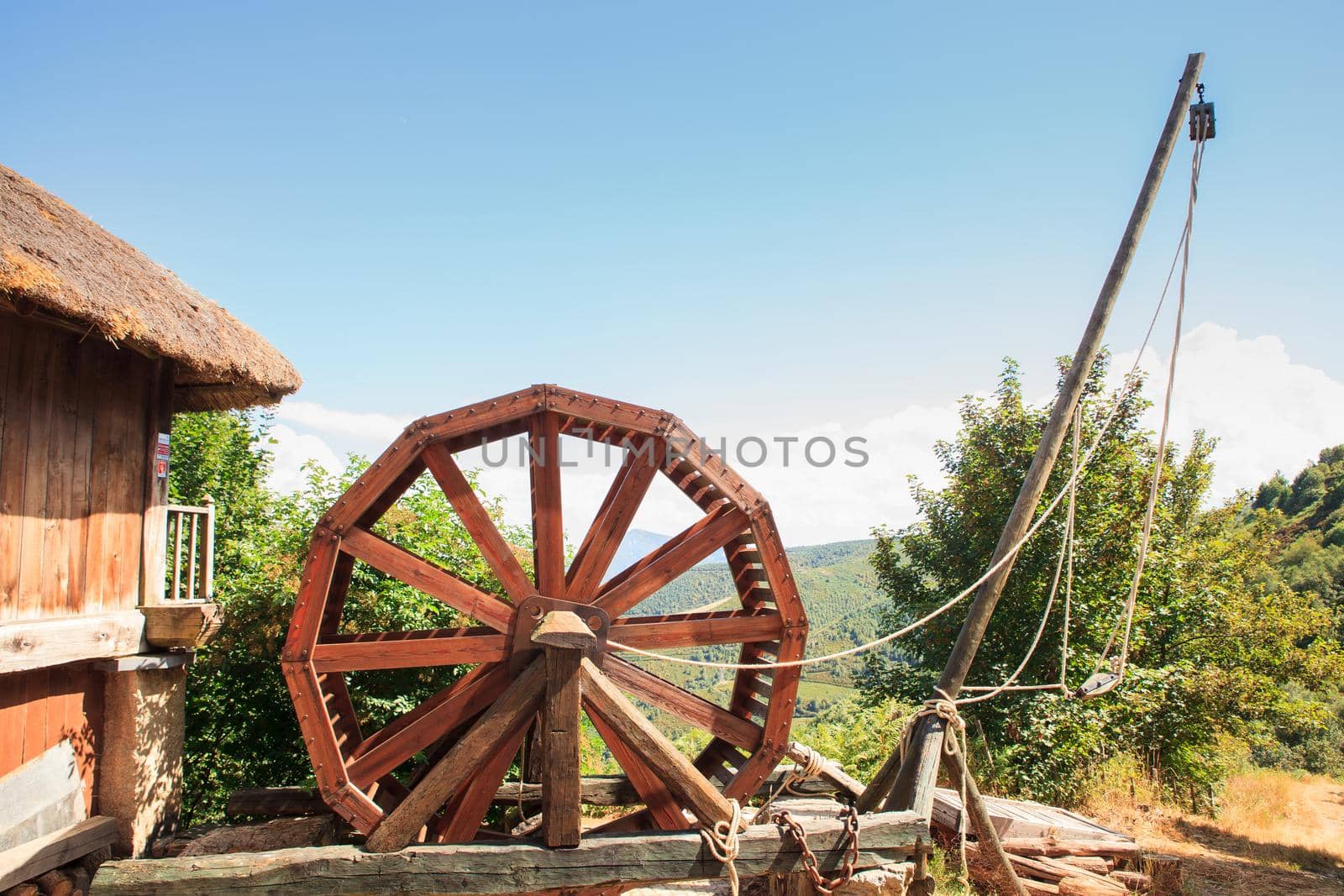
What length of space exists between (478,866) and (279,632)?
4.24 m

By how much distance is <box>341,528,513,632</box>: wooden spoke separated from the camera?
486 centimetres

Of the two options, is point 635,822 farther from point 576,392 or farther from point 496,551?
point 576,392

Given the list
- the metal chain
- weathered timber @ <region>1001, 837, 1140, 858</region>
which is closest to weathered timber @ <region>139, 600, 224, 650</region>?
the metal chain

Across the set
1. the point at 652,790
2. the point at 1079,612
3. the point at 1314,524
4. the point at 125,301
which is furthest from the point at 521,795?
the point at 1314,524

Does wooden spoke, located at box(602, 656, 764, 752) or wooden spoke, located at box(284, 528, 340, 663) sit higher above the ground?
wooden spoke, located at box(284, 528, 340, 663)

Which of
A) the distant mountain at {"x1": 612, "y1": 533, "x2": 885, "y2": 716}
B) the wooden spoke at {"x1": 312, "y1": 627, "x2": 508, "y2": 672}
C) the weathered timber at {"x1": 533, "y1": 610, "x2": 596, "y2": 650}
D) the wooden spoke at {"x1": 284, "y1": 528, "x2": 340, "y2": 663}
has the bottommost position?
the distant mountain at {"x1": 612, "y1": 533, "x2": 885, "y2": 716}

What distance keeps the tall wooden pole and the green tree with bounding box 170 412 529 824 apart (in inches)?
177

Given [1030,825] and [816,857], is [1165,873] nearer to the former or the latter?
[1030,825]

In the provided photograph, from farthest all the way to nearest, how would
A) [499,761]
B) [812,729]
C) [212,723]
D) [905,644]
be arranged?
[812,729] < [905,644] < [212,723] < [499,761]

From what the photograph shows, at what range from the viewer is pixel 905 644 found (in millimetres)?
10562

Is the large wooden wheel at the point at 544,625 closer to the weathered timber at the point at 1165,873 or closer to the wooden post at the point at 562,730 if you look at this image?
the wooden post at the point at 562,730

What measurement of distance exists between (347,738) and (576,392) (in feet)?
9.35

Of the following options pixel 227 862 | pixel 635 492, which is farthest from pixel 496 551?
pixel 227 862

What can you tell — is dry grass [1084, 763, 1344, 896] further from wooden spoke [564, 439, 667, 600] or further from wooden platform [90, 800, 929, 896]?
wooden spoke [564, 439, 667, 600]
